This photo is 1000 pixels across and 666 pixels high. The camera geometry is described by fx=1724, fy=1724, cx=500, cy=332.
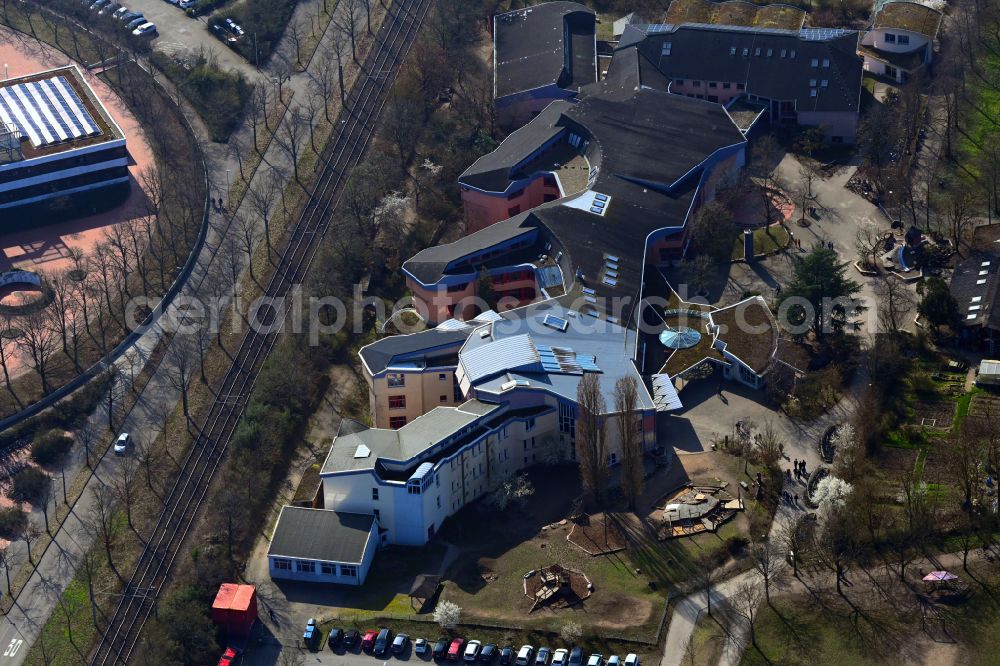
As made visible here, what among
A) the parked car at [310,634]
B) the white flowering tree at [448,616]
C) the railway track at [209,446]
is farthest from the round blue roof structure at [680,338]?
the parked car at [310,634]

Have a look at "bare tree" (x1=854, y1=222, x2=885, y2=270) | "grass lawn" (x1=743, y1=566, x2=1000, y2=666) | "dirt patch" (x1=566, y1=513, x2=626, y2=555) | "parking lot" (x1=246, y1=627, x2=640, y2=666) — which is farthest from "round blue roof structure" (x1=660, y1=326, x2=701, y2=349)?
"parking lot" (x1=246, y1=627, x2=640, y2=666)

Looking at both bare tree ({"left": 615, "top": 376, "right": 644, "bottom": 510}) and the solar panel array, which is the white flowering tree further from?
the solar panel array

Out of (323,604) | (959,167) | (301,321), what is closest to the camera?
(323,604)

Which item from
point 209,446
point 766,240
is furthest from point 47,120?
point 766,240

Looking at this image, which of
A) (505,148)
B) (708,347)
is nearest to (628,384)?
(708,347)

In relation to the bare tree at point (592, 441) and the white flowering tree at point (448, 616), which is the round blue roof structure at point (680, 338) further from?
the white flowering tree at point (448, 616)

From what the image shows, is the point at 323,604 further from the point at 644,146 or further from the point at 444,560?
the point at 644,146

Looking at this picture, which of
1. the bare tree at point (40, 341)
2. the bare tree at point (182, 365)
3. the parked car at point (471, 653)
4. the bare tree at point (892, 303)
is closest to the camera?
the parked car at point (471, 653)
